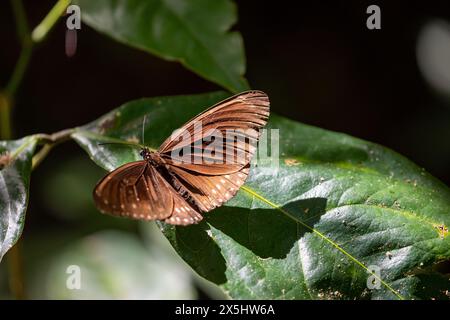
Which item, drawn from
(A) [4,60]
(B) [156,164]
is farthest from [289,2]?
(B) [156,164]

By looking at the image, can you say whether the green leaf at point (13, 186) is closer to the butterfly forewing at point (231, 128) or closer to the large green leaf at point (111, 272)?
the butterfly forewing at point (231, 128)

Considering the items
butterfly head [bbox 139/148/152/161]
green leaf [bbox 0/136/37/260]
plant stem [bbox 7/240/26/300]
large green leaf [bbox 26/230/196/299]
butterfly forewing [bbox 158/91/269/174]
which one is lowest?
large green leaf [bbox 26/230/196/299]

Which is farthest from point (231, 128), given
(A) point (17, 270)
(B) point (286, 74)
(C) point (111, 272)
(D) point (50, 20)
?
(B) point (286, 74)

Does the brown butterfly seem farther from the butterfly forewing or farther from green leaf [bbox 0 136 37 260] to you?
green leaf [bbox 0 136 37 260]

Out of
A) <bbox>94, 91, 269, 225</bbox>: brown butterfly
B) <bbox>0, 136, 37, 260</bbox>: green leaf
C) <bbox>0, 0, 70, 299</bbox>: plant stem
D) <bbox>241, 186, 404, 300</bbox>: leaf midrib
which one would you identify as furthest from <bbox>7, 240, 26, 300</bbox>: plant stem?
<bbox>241, 186, 404, 300</bbox>: leaf midrib

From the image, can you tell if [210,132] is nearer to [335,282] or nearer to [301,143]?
[301,143]

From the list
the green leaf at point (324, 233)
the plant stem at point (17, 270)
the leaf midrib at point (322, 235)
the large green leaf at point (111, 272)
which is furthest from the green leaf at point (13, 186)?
the large green leaf at point (111, 272)
